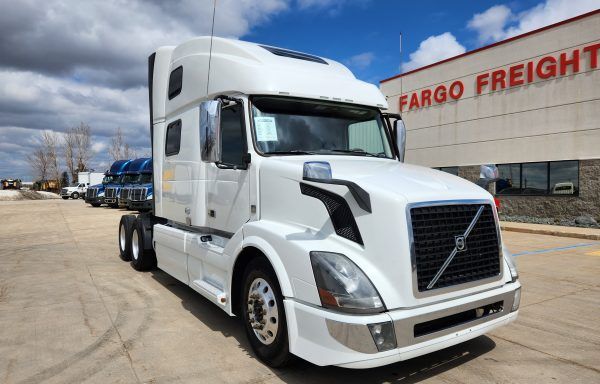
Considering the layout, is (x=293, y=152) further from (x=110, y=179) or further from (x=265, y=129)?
(x=110, y=179)

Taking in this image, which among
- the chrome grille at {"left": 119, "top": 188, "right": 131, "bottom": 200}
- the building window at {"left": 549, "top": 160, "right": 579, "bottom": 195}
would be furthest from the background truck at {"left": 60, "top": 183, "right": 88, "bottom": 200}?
the building window at {"left": 549, "top": 160, "right": 579, "bottom": 195}

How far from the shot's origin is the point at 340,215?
130 inches

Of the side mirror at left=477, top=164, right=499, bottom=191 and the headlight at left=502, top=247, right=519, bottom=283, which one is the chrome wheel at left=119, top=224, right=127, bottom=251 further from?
the headlight at left=502, top=247, right=519, bottom=283

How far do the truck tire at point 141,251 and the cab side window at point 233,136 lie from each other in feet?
11.8

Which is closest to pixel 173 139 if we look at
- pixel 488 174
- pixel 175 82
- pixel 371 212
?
pixel 175 82

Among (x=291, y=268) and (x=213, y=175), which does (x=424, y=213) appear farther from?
(x=213, y=175)

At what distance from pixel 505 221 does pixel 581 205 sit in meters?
2.58

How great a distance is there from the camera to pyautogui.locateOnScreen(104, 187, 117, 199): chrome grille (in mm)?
26375

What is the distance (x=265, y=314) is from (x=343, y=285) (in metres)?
1.00

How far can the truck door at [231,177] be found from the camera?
4227 millimetres

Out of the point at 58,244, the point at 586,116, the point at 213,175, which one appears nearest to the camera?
the point at 213,175

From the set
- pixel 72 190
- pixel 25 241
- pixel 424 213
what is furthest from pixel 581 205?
pixel 72 190

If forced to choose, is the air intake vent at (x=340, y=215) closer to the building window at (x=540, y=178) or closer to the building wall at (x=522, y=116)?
the building wall at (x=522, y=116)

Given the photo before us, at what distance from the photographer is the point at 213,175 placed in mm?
4867
